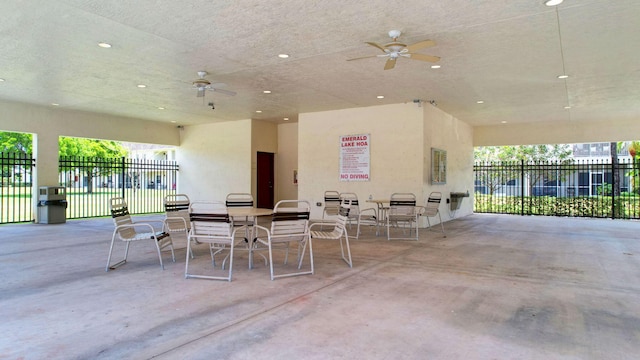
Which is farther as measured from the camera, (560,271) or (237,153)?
(237,153)

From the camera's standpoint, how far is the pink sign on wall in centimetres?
948

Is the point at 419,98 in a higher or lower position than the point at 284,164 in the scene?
higher

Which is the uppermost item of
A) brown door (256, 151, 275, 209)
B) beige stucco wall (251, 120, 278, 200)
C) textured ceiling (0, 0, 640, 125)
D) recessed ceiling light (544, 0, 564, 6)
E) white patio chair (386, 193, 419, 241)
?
textured ceiling (0, 0, 640, 125)

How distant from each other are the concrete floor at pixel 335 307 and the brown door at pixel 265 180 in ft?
21.4

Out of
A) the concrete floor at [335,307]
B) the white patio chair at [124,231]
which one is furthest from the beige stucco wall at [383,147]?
the white patio chair at [124,231]

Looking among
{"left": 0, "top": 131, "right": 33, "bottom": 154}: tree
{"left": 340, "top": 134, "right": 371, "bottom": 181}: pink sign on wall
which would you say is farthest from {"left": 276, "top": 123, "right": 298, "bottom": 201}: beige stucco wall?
{"left": 0, "top": 131, "right": 33, "bottom": 154}: tree

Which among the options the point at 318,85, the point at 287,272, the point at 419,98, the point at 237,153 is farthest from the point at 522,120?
the point at 287,272

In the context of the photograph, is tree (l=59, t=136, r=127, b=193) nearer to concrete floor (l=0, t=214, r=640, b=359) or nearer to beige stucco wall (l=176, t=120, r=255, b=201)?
beige stucco wall (l=176, t=120, r=255, b=201)

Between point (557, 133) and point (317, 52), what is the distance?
954 cm

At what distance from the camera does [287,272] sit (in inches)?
178

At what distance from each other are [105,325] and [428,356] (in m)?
2.35

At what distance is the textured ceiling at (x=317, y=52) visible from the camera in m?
4.09

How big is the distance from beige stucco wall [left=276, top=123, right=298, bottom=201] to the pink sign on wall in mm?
2981

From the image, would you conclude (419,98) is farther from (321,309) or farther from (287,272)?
(321,309)
